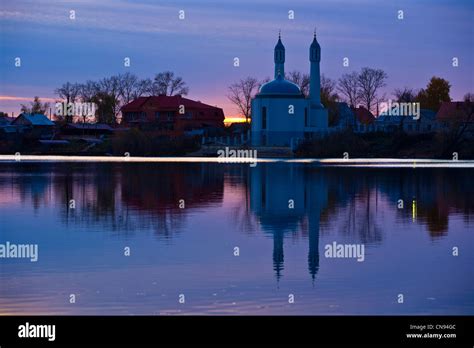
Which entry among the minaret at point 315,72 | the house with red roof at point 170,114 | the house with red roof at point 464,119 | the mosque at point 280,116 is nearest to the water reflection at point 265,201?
the house with red roof at point 464,119

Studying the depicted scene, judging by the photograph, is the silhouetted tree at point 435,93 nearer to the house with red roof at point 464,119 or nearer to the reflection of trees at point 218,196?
the house with red roof at point 464,119

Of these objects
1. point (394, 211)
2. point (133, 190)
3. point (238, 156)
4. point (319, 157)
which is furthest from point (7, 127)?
point (394, 211)

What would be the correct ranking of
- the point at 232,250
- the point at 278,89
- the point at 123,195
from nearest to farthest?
the point at 232,250, the point at 123,195, the point at 278,89

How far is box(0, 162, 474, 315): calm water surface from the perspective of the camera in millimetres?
12188

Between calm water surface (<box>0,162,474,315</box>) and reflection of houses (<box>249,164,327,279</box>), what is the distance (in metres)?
0.05

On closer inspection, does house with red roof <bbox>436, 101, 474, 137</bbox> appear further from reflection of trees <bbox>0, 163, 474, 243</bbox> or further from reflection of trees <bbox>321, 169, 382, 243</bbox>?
reflection of trees <bbox>321, 169, 382, 243</bbox>

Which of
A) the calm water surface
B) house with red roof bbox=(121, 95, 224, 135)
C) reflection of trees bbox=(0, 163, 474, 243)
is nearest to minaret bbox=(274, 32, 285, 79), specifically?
house with red roof bbox=(121, 95, 224, 135)

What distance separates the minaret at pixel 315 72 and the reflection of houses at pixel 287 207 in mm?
48445

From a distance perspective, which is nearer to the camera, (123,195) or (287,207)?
(287,207)

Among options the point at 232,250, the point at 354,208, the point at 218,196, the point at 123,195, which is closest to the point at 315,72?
the point at 218,196

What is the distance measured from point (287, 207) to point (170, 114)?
7016cm

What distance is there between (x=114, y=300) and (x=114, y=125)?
83.2m

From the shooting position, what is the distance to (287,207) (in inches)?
958

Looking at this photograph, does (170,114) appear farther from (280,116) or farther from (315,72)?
(315,72)
